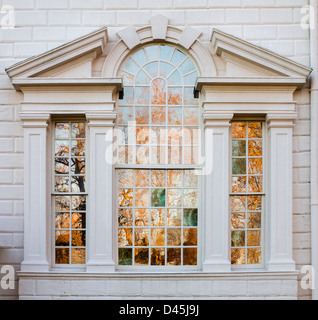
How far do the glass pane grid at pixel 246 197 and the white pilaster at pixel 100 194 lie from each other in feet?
7.30

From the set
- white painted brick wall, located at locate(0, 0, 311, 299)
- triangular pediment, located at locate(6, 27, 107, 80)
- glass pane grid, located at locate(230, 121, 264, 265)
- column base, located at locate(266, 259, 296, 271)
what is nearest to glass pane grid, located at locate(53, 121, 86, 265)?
white painted brick wall, located at locate(0, 0, 311, 299)

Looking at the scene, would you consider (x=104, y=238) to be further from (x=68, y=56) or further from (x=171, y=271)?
(x=68, y=56)

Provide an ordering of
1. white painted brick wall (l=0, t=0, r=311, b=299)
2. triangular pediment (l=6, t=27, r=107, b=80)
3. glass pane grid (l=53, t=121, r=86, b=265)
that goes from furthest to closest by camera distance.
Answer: glass pane grid (l=53, t=121, r=86, b=265), white painted brick wall (l=0, t=0, r=311, b=299), triangular pediment (l=6, t=27, r=107, b=80)

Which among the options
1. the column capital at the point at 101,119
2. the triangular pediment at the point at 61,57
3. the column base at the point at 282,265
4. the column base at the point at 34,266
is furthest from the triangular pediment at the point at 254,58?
the column base at the point at 34,266

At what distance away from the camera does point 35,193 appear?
709 cm

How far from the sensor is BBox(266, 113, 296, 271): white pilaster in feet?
23.2


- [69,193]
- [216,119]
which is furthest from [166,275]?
[216,119]

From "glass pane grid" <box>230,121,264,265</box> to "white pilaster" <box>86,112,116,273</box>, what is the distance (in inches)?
87.6

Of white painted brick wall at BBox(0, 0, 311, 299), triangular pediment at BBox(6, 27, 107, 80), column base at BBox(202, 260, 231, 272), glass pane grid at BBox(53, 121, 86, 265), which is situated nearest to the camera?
triangular pediment at BBox(6, 27, 107, 80)

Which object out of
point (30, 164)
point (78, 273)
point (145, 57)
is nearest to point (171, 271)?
point (78, 273)

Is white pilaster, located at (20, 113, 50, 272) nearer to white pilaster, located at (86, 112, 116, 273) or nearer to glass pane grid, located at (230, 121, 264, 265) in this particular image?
white pilaster, located at (86, 112, 116, 273)

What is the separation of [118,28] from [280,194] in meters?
4.14

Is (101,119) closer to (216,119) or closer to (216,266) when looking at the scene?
(216,119)

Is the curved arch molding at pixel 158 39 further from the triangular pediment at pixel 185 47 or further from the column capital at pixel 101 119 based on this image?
the column capital at pixel 101 119
